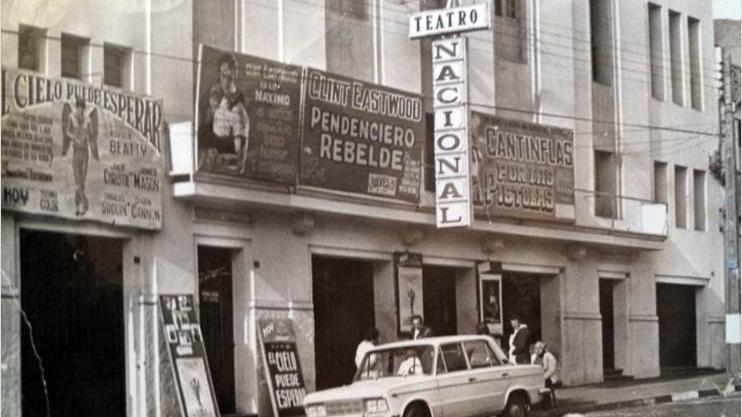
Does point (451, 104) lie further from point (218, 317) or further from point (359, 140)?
point (218, 317)

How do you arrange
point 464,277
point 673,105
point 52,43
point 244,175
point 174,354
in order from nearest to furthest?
point 52,43, point 174,354, point 244,175, point 464,277, point 673,105

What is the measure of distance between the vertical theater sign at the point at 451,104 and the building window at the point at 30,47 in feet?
14.4

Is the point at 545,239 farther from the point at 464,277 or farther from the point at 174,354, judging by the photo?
the point at 174,354

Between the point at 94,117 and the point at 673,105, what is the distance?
665cm

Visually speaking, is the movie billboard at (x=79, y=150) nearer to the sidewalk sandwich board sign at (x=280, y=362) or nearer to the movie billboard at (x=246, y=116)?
the movie billboard at (x=246, y=116)

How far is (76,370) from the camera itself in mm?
10375

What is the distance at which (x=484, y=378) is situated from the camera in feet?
44.8

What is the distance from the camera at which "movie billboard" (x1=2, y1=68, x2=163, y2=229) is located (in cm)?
991

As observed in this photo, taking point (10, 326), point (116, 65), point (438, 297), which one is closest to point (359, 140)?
point (438, 297)

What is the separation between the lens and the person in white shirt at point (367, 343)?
12695 mm

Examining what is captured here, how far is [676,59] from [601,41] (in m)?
0.83

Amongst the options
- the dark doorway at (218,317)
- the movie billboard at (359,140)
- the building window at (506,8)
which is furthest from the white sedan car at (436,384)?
the building window at (506,8)

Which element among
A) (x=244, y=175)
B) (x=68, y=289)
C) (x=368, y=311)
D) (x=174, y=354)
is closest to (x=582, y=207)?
(x=368, y=311)

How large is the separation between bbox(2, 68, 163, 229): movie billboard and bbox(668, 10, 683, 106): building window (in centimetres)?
575
